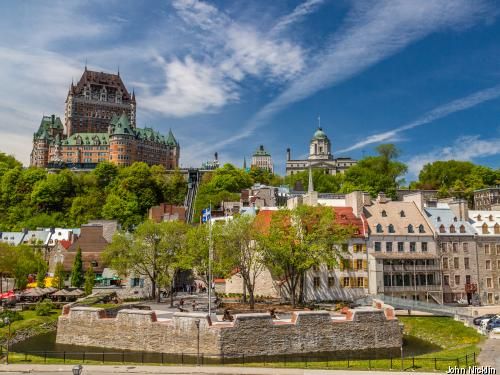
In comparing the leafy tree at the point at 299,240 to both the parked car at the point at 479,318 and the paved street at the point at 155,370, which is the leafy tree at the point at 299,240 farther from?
the paved street at the point at 155,370

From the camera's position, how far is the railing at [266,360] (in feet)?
104

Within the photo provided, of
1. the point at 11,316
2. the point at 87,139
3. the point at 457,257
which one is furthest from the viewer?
the point at 87,139

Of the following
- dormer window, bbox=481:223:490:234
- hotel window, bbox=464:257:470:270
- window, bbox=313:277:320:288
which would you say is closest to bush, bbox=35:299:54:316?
window, bbox=313:277:320:288

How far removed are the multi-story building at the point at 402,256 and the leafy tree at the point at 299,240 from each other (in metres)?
7.55

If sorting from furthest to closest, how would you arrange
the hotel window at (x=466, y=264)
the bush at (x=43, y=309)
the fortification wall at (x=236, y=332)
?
1. the hotel window at (x=466, y=264)
2. the bush at (x=43, y=309)
3. the fortification wall at (x=236, y=332)

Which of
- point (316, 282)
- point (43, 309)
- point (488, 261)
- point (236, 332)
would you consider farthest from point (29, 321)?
point (488, 261)

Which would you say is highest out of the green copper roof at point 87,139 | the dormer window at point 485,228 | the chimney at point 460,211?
the green copper roof at point 87,139

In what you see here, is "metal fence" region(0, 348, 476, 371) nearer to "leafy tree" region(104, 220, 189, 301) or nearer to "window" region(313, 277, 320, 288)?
"window" region(313, 277, 320, 288)

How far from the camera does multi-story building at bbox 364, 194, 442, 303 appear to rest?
6072 centimetres

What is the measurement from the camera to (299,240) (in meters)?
53.6

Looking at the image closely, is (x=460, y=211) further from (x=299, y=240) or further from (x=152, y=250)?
(x=152, y=250)

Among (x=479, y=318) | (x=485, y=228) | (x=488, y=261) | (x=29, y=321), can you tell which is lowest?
(x=29, y=321)

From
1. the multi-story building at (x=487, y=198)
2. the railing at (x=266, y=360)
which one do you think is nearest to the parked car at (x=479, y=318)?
the railing at (x=266, y=360)

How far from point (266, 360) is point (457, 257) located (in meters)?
36.9
